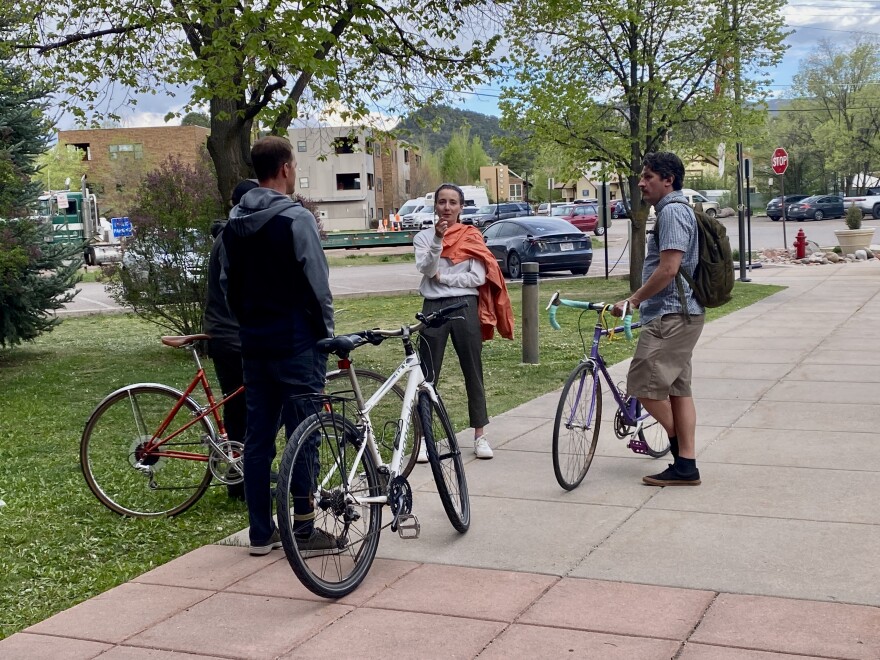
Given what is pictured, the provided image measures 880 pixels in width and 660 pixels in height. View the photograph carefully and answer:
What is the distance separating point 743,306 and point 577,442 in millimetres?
11029

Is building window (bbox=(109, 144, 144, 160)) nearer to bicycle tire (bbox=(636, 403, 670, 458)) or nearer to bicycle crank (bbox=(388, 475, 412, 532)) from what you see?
bicycle tire (bbox=(636, 403, 670, 458))

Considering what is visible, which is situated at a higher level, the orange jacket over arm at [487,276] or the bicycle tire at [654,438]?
the orange jacket over arm at [487,276]

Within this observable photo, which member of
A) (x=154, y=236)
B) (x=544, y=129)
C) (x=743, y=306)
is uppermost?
(x=544, y=129)

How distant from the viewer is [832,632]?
3.89m

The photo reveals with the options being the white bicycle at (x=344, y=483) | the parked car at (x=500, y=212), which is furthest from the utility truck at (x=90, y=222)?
the white bicycle at (x=344, y=483)

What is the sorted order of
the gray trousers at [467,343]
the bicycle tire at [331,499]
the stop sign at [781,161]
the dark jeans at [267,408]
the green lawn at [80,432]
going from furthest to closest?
the stop sign at [781,161], the gray trousers at [467,343], the green lawn at [80,432], the dark jeans at [267,408], the bicycle tire at [331,499]

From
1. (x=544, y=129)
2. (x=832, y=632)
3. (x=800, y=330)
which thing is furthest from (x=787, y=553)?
(x=544, y=129)

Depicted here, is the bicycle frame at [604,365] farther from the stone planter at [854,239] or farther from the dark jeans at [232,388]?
the stone planter at [854,239]

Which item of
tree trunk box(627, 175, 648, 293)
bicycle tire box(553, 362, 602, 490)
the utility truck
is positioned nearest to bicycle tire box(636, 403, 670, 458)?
bicycle tire box(553, 362, 602, 490)

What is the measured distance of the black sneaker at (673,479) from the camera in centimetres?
617

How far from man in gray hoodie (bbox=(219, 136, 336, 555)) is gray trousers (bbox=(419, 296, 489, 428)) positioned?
208cm

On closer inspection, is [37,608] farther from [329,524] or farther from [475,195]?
[475,195]

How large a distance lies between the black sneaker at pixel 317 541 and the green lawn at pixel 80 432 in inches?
40.0

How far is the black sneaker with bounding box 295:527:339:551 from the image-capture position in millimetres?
4445
